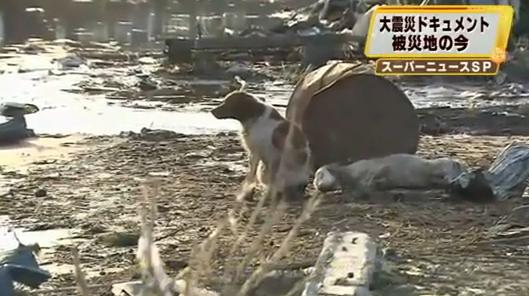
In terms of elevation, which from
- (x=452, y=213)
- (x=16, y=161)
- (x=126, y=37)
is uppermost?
(x=452, y=213)

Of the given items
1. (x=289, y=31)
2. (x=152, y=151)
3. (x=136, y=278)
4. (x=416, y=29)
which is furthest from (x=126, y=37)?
(x=136, y=278)

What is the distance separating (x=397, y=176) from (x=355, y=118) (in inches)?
51.1

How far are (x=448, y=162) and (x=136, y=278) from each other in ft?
11.5

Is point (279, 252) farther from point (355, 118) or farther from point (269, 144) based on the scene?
point (355, 118)

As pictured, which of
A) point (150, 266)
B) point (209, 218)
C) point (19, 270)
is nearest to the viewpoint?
point (150, 266)

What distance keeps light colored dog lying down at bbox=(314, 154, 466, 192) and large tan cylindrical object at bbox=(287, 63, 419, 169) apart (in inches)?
36.0

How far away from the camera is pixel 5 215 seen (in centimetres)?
838

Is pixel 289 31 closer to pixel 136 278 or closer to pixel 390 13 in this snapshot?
pixel 390 13
